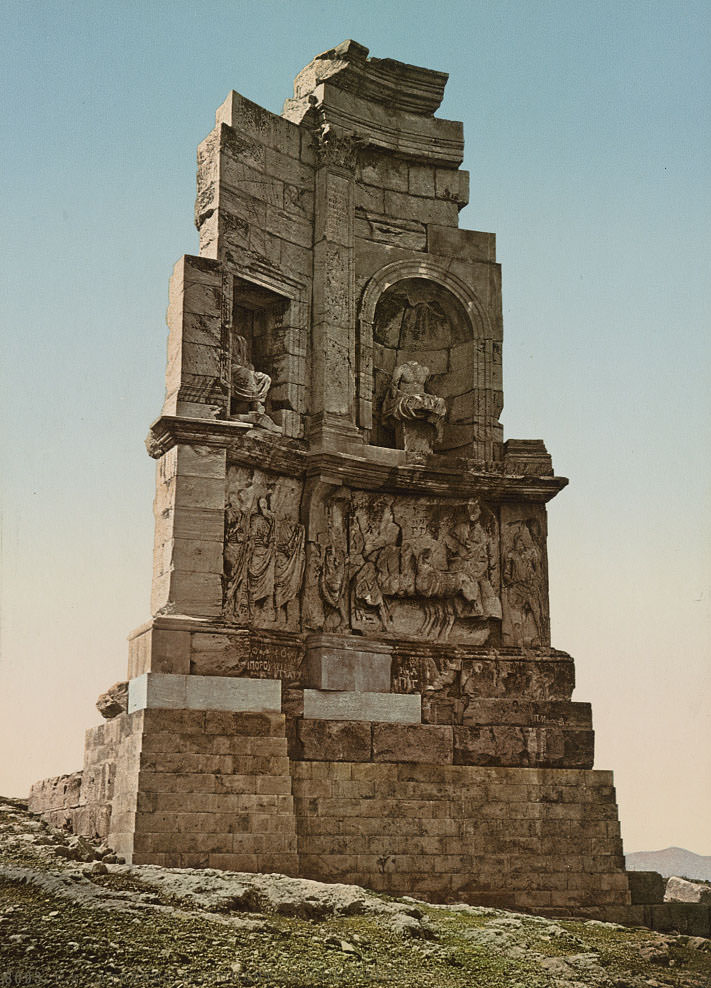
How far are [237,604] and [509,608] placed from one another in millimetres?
3559

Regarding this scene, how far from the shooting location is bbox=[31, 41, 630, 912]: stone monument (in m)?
13.8

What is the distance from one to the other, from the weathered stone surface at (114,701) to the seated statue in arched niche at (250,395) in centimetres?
338

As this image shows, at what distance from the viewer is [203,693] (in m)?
13.8

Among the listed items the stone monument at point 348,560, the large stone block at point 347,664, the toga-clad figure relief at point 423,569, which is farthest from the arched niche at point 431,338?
the large stone block at point 347,664

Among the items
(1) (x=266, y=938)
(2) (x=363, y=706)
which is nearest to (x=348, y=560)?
(2) (x=363, y=706)

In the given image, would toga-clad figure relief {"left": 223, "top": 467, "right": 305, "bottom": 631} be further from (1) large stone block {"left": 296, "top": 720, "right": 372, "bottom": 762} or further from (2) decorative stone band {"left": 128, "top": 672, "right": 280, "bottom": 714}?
(1) large stone block {"left": 296, "top": 720, "right": 372, "bottom": 762}

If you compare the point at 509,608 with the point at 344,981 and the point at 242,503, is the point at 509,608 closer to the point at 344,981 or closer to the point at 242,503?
the point at 242,503

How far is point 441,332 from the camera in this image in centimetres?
1772

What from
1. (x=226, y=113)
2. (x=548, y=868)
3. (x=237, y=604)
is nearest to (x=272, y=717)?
(x=237, y=604)

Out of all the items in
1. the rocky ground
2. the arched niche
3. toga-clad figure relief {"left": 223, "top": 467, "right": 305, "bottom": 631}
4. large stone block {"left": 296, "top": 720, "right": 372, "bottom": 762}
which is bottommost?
the rocky ground

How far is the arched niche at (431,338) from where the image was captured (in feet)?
55.8

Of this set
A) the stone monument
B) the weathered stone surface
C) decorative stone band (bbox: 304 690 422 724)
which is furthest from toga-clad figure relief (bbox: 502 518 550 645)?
the weathered stone surface

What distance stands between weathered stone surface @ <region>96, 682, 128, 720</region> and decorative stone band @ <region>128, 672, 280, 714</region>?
0.19m

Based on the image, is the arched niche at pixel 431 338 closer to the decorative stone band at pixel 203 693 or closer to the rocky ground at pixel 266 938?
the decorative stone band at pixel 203 693
